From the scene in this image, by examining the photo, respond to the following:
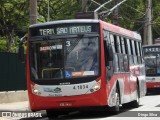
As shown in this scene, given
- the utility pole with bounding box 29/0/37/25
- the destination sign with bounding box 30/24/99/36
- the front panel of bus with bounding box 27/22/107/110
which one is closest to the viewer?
the front panel of bus with bounding box 27/22/107/110

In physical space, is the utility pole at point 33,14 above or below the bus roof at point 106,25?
above

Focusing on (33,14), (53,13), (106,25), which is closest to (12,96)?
(33,14)

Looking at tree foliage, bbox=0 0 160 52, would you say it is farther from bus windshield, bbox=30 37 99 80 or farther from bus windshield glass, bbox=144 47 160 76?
bus windshield, bbox=30 37 99 80

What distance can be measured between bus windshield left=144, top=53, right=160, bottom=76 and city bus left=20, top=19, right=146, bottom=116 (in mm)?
16618

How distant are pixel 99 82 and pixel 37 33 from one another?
263 centimetres

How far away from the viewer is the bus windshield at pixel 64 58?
17500 mm

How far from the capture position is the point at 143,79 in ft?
84.3

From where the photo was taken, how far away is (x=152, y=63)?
3516cm

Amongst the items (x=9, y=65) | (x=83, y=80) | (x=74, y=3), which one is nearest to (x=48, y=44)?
(x=83, y=80)

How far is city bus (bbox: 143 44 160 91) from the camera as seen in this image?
3484cm

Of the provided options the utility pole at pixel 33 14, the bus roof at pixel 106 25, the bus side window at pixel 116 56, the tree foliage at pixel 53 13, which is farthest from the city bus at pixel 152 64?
the bus side window at pixel 116 56

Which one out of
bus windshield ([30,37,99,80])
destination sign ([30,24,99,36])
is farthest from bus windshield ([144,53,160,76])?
bus windshield ([30,37,99,80])

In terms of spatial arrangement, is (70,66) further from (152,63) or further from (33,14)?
(152,63)

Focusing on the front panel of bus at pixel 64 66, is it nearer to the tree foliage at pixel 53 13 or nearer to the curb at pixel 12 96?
the curb at pixel 12 96
